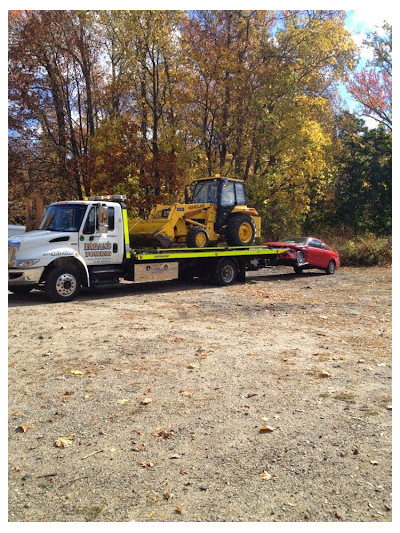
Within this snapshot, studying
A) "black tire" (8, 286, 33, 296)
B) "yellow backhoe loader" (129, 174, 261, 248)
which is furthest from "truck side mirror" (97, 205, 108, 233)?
"black tire" (8, 286, 33, 296)

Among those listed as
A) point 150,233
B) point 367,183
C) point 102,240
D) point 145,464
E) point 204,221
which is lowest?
point 145,464

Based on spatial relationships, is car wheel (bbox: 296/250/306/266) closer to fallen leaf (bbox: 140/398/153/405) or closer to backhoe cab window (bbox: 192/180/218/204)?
backhoe cab window (bbox: 192/180/218/204)

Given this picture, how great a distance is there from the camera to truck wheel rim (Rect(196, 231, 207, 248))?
15211mm

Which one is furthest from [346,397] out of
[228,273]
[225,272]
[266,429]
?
[228,273]

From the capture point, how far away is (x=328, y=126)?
35344 millimetres

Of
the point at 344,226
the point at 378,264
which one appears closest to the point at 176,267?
the point at 378,264

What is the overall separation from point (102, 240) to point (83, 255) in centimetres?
70

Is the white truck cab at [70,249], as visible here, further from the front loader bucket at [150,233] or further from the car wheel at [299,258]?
the car wheel at [299,258]

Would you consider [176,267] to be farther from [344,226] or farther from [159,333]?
[344,226]

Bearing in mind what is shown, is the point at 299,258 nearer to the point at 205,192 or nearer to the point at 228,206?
the point at 228,206

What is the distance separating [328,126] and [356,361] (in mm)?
31558

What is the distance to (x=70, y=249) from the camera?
12.2 m

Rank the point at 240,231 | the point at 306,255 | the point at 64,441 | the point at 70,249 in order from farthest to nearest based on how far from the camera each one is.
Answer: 1. the point at 306,255
2. the point at 240,231
3. the point at 70,249
4. the point at 64,441

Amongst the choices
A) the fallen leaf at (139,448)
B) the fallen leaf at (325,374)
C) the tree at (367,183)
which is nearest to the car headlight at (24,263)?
the fallen leaf at (325,374)
